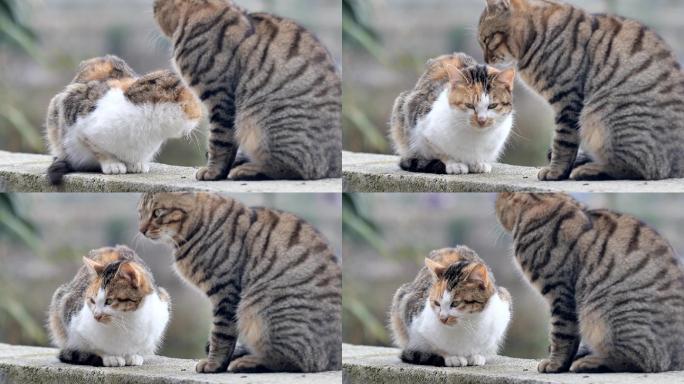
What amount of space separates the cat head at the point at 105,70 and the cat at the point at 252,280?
0.57 meters

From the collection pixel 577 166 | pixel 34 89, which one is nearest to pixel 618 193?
pixel 577 166

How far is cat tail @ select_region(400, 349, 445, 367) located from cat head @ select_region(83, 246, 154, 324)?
37.6 inches

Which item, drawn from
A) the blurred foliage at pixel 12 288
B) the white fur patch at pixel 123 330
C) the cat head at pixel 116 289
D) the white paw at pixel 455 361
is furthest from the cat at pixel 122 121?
the white paw at pixel 455 361

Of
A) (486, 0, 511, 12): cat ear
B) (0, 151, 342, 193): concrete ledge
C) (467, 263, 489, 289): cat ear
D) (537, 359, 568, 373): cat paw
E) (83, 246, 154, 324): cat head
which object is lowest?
(537, 359, 568, 373): cat paw

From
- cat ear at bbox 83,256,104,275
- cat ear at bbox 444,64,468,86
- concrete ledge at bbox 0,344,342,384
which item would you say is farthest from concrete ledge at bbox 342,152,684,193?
cat ear at bbox 83,256,104,275

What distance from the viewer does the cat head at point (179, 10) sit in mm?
4574

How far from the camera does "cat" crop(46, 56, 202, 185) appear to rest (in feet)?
15.2

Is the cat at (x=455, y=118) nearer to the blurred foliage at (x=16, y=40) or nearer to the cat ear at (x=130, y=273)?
the cat ear at (x=130, y=273)

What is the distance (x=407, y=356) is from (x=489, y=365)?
301 mm

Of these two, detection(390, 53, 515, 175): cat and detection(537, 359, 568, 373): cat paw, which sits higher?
detection(390, 53, 515, 175): cat

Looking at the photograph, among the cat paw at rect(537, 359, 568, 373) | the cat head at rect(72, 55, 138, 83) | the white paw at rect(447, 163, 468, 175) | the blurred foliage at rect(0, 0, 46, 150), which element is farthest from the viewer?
the blurred foliage at rect(0, 0, 46, 150)

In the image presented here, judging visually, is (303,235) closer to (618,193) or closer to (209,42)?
(209,42)

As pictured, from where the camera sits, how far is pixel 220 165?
4.51m

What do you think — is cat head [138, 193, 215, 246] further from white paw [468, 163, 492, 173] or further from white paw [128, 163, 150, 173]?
white paw [468, 163, 492, 173]
